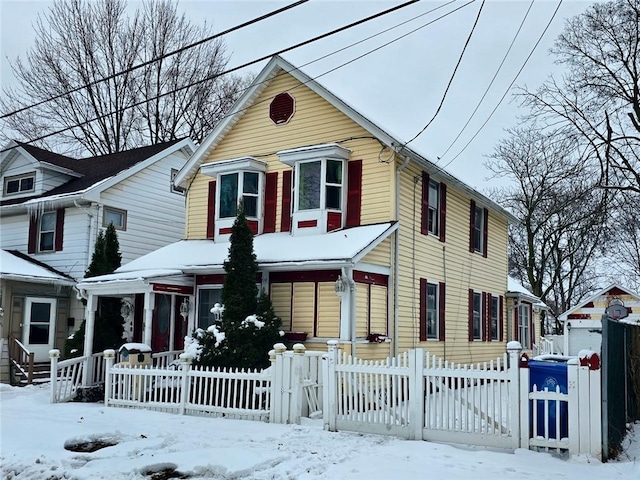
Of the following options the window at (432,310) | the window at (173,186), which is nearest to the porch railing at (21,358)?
the window at (173,186)

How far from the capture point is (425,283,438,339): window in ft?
54.3

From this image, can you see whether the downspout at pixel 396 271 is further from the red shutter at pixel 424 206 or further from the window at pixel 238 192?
the window at pixel 238 192

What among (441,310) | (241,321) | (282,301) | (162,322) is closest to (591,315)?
(441,310)

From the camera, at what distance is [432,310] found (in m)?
16.8

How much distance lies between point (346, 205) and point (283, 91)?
12.1 feet

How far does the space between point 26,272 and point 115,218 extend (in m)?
3.29

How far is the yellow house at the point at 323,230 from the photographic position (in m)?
13.9

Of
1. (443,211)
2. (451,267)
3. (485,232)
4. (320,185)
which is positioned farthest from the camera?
(485,232)

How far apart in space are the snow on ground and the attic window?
27.8 feet

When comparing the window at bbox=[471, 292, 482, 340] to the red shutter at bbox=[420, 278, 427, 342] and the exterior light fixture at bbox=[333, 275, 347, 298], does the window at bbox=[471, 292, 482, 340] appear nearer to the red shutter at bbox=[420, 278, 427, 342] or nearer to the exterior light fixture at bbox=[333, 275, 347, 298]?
the red shutter at bbox=[420, 278, 427, 342]

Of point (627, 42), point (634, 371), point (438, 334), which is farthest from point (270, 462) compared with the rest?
point (627, 42)

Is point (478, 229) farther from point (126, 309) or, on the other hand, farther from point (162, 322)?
point (126, 309)

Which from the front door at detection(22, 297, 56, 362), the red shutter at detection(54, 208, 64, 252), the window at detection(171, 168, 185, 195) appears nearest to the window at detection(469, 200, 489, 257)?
the window at detection(171, 168, 185, 195)

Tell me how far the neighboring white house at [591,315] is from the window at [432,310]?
575 centimetres
